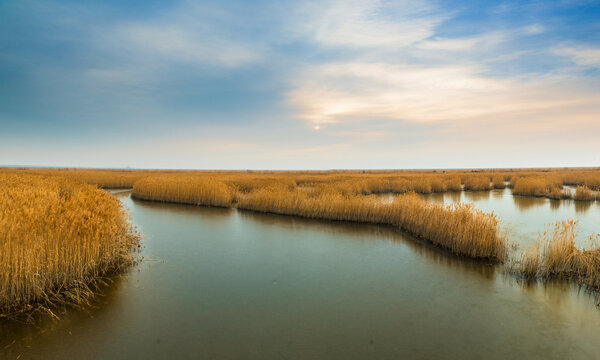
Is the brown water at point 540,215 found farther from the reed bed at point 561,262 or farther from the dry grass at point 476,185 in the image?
the dry grass at point 476,185

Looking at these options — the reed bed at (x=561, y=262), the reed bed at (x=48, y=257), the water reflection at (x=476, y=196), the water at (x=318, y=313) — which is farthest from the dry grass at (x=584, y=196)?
the reed bed at (x=48, y=257)

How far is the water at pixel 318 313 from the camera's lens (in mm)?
4504

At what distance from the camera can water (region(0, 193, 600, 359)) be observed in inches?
177

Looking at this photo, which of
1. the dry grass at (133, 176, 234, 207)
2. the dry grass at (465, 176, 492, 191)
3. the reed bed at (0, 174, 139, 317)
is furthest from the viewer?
the dry grass at (465, 176, 492, 191)

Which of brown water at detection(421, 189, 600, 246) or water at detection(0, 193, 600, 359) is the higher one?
brown water at detection(421, 189, 600, 246)

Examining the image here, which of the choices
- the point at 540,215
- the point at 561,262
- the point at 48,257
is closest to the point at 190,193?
the point at 48,257

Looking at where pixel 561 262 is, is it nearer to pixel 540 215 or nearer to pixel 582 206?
pixel 540 215

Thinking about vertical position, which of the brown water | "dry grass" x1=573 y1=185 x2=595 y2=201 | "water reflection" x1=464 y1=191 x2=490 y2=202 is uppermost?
"dry grass" x1=573 y1=185 x2=595 y2=201

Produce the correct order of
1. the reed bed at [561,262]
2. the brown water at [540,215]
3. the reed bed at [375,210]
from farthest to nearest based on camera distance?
the brown water at [540,215]
the reed bed at [375,210]
the reed bed at [561,262]

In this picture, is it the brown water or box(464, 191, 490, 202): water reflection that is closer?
the brown water

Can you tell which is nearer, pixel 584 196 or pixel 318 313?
pixel 318 313

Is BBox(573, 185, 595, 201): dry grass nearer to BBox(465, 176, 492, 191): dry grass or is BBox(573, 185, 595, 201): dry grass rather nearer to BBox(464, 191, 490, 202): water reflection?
BBox(464, 191, 490, 202): water reflection

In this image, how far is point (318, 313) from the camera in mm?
5602

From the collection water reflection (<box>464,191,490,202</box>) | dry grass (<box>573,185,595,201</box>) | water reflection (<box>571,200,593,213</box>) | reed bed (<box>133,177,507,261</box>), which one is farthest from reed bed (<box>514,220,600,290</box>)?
dry grass (<box>573,185,595,201</box>)
